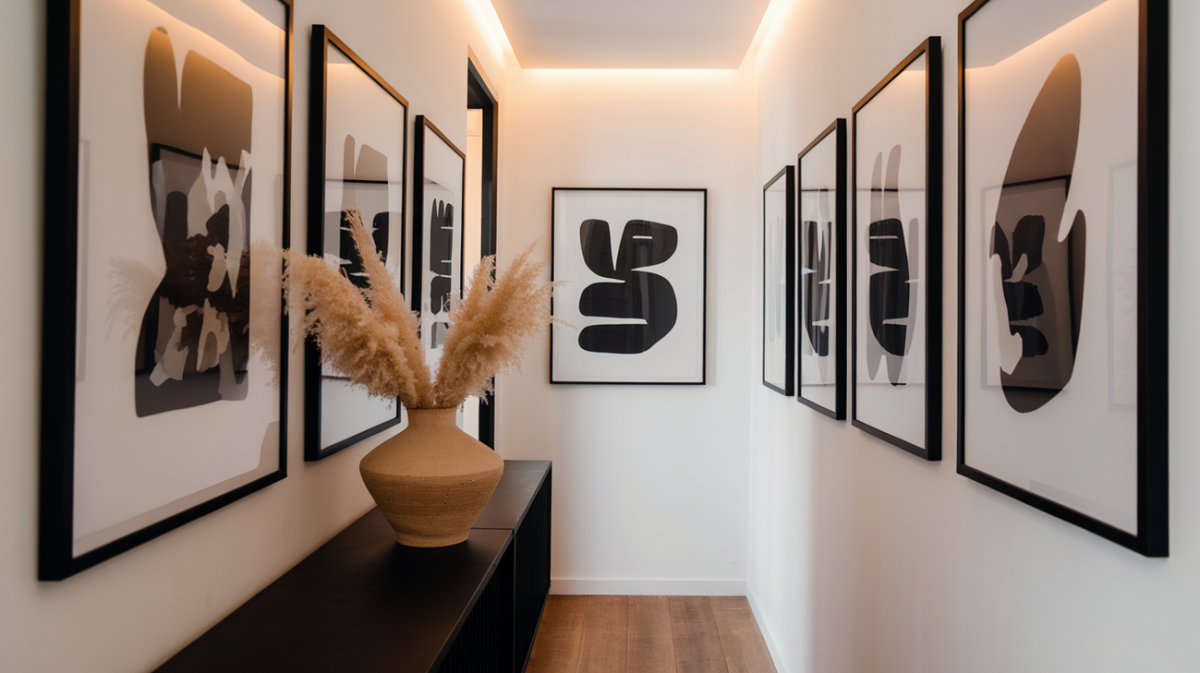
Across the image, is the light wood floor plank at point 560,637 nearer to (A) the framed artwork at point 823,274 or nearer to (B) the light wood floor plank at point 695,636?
(B) the light wood floor plank at point 695,636

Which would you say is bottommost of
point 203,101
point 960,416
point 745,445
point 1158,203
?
point 745,445

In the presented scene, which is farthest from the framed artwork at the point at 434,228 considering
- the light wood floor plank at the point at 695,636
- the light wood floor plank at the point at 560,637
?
the light wood floor plank at the point at 695,636

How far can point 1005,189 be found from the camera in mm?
1029

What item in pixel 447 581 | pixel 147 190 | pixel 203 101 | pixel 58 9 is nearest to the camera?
pixel 58 9

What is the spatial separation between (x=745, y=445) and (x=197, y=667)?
2.75m

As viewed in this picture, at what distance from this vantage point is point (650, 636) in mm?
2855

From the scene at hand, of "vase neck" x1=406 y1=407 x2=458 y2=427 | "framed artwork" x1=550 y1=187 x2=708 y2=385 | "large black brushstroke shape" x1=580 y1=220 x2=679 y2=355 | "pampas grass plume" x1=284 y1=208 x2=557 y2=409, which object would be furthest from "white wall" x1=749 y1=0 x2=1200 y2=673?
"vase neck" x1=406 y1=407 x2=458 y2=427

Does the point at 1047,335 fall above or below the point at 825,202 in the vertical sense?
below

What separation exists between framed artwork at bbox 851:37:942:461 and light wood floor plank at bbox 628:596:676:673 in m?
1.48

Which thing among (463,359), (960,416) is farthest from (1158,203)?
(463,359)

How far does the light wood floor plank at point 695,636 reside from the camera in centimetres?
262

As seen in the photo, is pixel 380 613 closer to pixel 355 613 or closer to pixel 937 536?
pixel 355 613

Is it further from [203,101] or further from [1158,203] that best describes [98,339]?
[1158,203]

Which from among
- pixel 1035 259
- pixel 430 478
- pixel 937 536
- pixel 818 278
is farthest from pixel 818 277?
pixel 430 478
